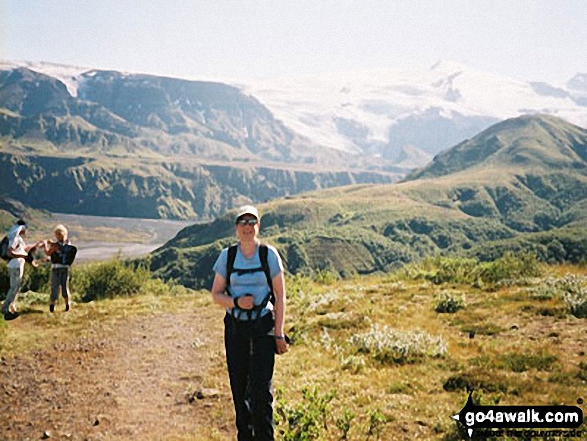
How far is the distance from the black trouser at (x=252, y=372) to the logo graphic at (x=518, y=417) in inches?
129

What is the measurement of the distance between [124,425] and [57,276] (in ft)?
33.9

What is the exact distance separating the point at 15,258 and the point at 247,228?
12.6 m

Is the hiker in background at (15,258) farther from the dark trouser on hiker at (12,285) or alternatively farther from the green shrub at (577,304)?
the green shrub at (577,304)

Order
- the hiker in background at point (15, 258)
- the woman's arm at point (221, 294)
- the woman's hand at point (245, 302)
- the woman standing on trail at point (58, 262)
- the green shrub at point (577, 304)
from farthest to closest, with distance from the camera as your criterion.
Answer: the woman standing on trail at point (58, 262) < the hiker in background at point (15, 258) < the green shrub at point (577, 304) < the woman's arm at point (221, 294) < the woman's hand at point (245, 302)

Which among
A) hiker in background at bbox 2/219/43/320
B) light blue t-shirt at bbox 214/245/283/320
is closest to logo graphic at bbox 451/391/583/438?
light blue t-shirt at bbox 214/245/283/320

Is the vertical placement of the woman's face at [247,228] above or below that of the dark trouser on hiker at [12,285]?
above

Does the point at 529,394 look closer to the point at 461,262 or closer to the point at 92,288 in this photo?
the point at 461,262

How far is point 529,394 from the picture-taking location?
29.9ft

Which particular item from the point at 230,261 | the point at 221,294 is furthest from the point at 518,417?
the point at 230,261

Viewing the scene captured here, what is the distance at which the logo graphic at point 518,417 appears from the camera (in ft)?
25.6

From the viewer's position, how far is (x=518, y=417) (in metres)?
8.02

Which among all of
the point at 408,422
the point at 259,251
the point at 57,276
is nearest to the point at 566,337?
the point at 408,422

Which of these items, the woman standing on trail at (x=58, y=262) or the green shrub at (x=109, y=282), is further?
the green shrub at (x=109, y=282)

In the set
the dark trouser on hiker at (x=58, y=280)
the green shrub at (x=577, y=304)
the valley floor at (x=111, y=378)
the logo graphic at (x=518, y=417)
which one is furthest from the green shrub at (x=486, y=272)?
the dark trouser on hiker at (x=58, y=280)
